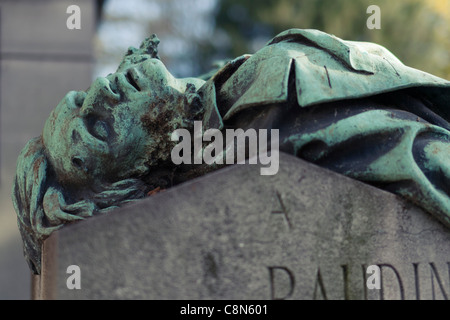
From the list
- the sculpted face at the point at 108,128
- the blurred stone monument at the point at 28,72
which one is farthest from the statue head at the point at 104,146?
the blurred stone monument at the point at 28,72

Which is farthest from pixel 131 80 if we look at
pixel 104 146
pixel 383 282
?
pixel 383 282

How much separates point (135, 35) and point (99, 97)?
17.7 m

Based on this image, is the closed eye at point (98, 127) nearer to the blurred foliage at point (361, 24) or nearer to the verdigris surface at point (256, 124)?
the verdigris surface at point (256, 124)

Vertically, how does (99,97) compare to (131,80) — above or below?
below

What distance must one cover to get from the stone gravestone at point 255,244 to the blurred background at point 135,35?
2.48 meters

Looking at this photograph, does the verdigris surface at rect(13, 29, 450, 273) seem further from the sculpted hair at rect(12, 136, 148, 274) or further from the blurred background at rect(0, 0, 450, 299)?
the blurred background at rect(0, 0, 450, 299)

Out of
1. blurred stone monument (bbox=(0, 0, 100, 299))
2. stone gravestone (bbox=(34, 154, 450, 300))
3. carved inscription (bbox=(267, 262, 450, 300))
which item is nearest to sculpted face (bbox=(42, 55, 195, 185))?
stone gravestone (bbox=(34, 154, 450, 300))

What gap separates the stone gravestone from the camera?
7.53 ft

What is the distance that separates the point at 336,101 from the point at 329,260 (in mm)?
654

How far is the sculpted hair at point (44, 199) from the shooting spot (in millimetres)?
2928

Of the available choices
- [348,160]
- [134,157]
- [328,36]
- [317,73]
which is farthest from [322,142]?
[134,157]

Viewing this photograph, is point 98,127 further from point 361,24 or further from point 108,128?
point 361,24

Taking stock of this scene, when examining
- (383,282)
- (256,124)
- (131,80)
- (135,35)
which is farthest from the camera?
(135,35)

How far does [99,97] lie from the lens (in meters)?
3.05
